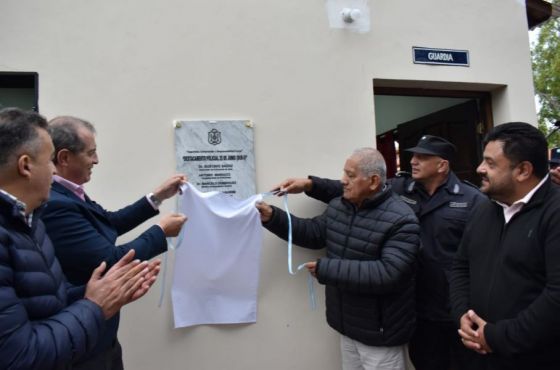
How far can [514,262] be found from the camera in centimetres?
178

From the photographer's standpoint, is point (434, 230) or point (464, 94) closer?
point (434, 230)

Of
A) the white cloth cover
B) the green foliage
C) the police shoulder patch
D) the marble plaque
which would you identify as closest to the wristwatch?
the white cloth cover

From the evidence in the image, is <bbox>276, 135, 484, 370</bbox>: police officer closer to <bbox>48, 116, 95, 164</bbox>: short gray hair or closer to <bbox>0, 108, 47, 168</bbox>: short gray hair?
<bbox>48, 116, 95, 164</bbox>: short gray hair

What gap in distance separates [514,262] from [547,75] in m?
22.9

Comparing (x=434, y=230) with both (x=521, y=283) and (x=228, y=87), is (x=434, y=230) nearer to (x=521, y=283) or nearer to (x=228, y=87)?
(x=521, y=283)

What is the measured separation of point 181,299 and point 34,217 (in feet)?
4.67

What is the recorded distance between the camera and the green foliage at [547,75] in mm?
19709

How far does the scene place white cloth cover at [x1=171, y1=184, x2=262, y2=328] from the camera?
8.79 ft

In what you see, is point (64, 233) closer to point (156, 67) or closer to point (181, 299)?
point (181, 299)

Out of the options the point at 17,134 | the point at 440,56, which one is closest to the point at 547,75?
the point at 440,56

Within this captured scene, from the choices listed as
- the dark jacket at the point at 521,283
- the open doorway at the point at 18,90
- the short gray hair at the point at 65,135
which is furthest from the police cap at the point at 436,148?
the open doorway at the point at 18,90

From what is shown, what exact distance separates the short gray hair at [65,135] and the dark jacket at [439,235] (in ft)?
5.10

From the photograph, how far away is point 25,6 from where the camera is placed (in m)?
2.58

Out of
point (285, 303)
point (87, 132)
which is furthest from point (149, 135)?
point (285, 303)
